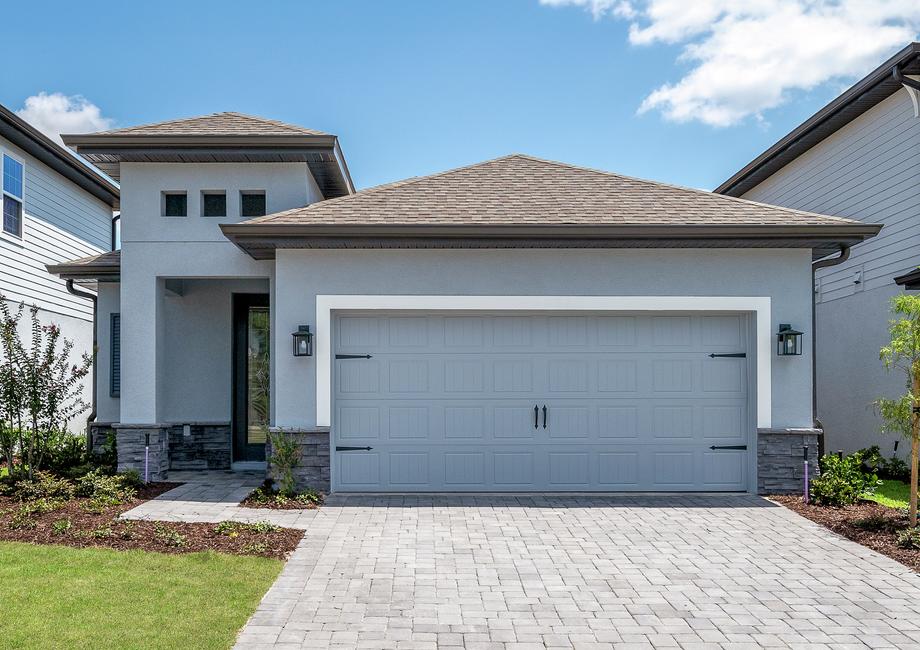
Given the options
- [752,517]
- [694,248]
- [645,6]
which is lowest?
[752,517]

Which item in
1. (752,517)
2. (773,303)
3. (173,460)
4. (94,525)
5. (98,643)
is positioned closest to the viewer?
(98,643)

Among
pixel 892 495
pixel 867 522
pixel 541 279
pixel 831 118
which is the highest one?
pixel 831 118

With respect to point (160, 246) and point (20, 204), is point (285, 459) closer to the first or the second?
point (160, 246)

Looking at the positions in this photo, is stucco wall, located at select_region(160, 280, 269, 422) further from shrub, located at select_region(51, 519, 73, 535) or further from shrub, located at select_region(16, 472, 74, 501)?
shrub, located at select_region(51, 519, 73, 535)

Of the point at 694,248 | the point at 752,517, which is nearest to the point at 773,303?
the point at 694,248

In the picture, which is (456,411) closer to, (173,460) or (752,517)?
(752,517)

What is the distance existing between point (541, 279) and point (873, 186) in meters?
6.99

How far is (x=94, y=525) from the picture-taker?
24.4 feet

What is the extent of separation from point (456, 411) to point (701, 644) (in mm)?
5155

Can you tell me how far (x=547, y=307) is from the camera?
9344 millimetres

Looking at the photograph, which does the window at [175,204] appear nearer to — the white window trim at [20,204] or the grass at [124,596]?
the white window trim at [20,204]

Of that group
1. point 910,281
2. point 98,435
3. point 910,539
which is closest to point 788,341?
point 910,281

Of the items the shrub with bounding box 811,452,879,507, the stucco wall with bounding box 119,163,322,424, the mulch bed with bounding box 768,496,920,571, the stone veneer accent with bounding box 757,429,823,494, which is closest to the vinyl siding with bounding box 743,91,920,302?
the stone veneer accent with bounding box 757,429,823,494

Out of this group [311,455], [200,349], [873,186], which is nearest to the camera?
[311,455]
